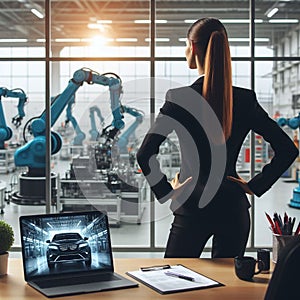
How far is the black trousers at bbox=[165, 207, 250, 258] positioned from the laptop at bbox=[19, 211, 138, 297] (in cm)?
35

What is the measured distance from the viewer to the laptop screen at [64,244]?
2072 mm

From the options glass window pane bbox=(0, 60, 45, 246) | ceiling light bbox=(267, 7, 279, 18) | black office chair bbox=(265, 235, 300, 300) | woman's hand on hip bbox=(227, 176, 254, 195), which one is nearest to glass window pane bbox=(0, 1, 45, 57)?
glass window pane bbox=(0, 60, 45, 246)

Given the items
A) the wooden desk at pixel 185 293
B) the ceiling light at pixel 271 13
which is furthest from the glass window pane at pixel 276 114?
the wooden desk at pixel 185 293

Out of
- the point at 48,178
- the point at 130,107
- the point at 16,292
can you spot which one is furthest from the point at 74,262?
the point at 130,107

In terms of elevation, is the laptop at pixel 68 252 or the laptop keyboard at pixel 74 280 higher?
the laptop at pixel 68 252

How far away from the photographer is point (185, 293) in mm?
1940

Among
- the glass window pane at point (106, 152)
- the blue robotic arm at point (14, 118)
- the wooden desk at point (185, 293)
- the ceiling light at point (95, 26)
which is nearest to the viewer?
the wooden desk at point (185, 293)

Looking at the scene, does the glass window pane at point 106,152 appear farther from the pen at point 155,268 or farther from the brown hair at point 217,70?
the pen at point 155,268

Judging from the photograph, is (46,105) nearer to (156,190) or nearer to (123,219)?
(123,219)

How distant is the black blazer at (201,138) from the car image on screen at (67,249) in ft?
1.62

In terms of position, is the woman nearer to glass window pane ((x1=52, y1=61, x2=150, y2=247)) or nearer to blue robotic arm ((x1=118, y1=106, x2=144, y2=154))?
glass window pane ((x1=52, y1=61, x2=150, y2=247))

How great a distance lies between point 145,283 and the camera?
2039 millimetres

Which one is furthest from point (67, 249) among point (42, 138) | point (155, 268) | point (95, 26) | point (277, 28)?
point (95, 26)

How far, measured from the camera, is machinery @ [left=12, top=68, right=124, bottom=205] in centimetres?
593
